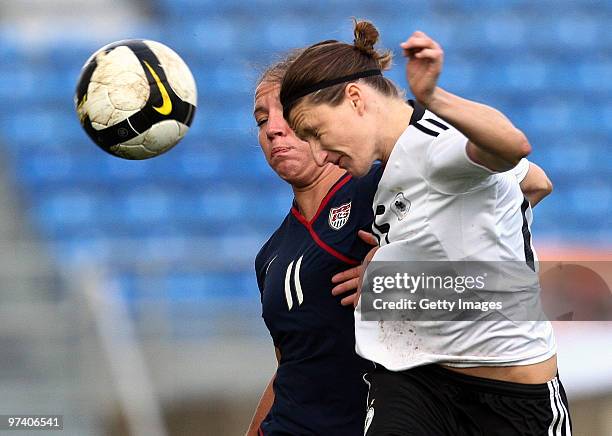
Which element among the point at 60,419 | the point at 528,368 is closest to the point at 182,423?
the point at 60,419

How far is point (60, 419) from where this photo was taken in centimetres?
511

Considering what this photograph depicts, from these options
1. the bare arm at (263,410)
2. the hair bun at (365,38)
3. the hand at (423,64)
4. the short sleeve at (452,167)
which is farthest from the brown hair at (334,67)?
the bare arm at (263,410)

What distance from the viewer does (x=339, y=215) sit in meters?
3.20

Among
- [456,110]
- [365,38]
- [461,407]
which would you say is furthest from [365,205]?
[456,110]

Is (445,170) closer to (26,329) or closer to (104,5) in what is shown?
(26,329)

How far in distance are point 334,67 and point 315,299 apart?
0.83m

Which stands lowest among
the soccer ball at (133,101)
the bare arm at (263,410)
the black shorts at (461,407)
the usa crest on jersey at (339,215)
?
the bare arm at (263,410)

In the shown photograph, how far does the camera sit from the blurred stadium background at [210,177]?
215 inches

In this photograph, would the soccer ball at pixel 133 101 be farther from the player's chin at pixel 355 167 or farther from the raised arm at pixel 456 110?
the raised arm at pixel 456 110

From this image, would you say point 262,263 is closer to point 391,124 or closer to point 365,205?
point 365,205

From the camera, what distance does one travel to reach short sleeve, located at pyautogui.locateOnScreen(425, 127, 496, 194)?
229 cm

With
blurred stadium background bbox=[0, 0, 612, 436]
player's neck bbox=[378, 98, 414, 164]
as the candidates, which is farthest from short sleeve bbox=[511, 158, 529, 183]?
blurred stadium background bbox=[0, 0, 612, 436]

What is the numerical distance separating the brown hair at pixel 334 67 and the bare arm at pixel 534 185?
49 cm

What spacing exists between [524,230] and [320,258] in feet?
2.47
